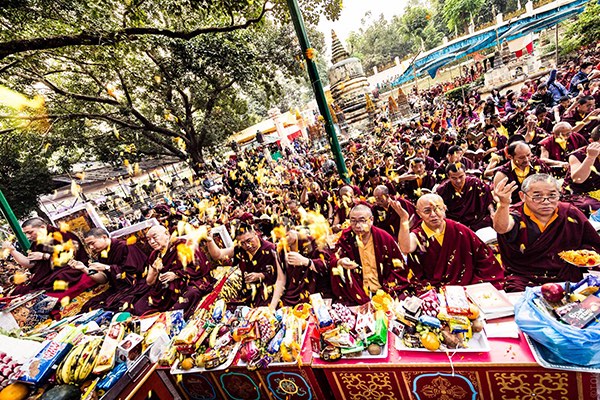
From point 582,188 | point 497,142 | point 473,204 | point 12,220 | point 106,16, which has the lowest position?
point 582,188

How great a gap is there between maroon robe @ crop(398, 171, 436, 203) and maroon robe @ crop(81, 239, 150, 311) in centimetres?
494

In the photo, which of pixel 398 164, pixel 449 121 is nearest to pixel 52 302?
pixel 398 164

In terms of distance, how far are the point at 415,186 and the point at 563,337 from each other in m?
4.00

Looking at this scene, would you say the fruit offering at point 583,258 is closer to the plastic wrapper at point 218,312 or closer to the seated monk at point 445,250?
the seated monk at point 445,250

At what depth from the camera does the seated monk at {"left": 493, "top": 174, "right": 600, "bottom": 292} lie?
7.85 ft

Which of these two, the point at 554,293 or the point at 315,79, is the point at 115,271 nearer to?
the point at 315,79

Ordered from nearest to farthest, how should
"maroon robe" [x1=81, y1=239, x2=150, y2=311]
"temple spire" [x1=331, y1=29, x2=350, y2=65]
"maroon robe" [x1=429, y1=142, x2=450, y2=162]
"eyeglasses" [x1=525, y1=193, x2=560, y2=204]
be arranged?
"eyeglasses" [x1=525, y1=193, x2=560, y2=204] → "maroon robe" [x1=81, y1=239, x2=150, y2=311] → "maroon robe" [x1=429, y1=142, x2=450, y2=162] → "temple spire" [x1=331, y1=29, x2=350, y2=65]

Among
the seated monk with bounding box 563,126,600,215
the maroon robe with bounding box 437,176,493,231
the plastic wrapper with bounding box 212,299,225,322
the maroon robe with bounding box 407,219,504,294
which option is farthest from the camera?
the maroon robe with bounding box 437,176,493,231

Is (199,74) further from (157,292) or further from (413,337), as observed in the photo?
(413,337)

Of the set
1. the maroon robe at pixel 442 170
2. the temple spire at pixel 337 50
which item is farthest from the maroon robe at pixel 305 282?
the temple spire at pixel 337 50

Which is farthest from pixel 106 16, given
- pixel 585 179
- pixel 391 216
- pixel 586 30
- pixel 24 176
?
pixel 586 30

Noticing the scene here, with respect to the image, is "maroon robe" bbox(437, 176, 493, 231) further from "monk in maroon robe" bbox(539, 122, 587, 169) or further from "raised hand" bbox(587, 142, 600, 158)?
"monk in maroon robe" bbox(539, 122, 587, 169)

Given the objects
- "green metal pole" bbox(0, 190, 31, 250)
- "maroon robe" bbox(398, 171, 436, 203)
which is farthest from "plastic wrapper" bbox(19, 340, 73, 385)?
"maroon robe" bbox(398, 171, 436, 203)

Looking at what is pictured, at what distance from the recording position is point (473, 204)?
4.14 metres
